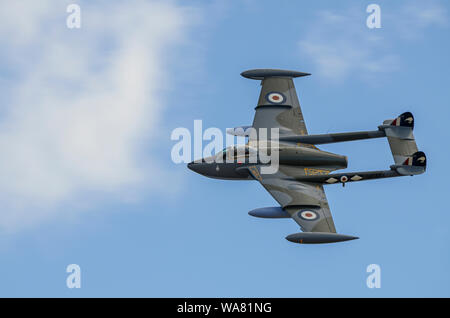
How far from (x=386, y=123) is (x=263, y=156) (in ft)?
24.8

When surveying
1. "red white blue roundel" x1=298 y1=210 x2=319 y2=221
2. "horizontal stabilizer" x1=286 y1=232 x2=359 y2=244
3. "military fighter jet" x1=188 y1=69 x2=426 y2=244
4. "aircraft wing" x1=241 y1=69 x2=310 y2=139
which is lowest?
"horizontal stabilizer" x1=286 y1=232 x2=359 y2=244

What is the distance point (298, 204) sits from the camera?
159 ft

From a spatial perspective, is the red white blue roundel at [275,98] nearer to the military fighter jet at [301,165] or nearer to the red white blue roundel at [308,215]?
the military fighter jet at [301,165]

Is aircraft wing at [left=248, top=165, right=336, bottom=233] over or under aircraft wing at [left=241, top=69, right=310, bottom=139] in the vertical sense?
under

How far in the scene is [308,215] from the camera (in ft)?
158

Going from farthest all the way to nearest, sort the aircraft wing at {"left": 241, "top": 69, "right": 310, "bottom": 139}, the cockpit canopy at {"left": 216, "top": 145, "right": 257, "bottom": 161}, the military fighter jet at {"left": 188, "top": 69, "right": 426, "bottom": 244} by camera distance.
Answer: the aircraft wing at {"left": 241, "top": 69, "right": 310, "bottom": 139} < the cockpit canopy at {"left": 216, "top": 145, "right": 257, "bottom": 161} < the military fighter jet at {"left": 188, "top": 69, "right": 426, "bottom": 244}

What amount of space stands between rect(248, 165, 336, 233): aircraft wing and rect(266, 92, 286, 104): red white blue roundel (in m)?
5.35

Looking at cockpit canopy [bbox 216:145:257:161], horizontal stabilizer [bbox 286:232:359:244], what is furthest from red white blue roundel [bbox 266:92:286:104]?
horizontal stabilizer [bbox 286:232:359:244]

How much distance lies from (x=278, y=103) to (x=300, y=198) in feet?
25.4

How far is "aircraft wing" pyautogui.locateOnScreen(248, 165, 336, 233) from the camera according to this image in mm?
47688

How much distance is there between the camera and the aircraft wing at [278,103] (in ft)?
175

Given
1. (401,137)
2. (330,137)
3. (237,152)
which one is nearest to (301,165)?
(330,137)

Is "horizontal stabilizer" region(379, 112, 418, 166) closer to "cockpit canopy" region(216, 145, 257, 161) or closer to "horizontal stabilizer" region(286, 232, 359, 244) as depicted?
"horizontal stabilizer" region(286, 232, 359, 244)

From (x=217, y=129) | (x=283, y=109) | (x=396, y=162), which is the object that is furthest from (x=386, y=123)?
(x=217, y=129)
